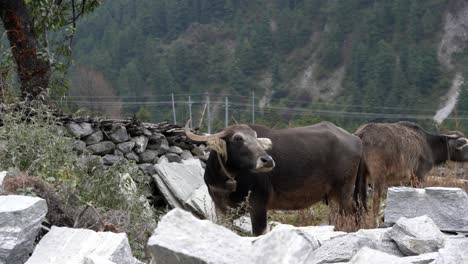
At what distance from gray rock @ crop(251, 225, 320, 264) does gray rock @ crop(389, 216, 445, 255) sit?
1192mm

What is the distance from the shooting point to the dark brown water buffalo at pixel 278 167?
830cm

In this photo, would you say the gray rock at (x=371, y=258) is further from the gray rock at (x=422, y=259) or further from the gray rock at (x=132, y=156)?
the gray rock at (x=132, y=156)

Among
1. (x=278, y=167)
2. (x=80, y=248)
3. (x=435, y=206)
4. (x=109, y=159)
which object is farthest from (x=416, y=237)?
(x=109, y=159)

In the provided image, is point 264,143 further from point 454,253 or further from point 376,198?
point 454,253

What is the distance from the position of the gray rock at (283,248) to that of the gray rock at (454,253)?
2.40 feet

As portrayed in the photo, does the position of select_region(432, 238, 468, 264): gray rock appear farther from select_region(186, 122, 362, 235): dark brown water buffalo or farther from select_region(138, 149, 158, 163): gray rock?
select_region(138, 149, 158, 163): gray rock

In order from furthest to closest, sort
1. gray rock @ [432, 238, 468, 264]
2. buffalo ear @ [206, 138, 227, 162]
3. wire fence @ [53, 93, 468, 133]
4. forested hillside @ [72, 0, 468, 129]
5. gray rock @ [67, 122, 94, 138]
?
forested hillside @ [72, 0, 468, 129]
wire fence @ [53, 93, 468, 133]
gray rock @ [67, 122, 94, 138]
buffalo ear @ [206, 138, 227, 162]
gray rock @ [432, 238, 468, 264]

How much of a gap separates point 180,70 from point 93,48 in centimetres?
894

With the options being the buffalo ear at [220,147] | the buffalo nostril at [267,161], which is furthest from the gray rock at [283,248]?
the buffalo ear at [220,147]

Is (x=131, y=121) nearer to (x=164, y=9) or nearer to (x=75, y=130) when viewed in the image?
(x=75, y=130)

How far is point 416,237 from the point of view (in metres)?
4.93

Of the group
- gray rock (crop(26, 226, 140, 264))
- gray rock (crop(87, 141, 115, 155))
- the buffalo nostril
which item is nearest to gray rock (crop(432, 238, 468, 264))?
gray rock (crop(26, 226, 140, 264))

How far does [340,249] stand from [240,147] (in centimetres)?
369

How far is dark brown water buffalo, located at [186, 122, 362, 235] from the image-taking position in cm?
830
